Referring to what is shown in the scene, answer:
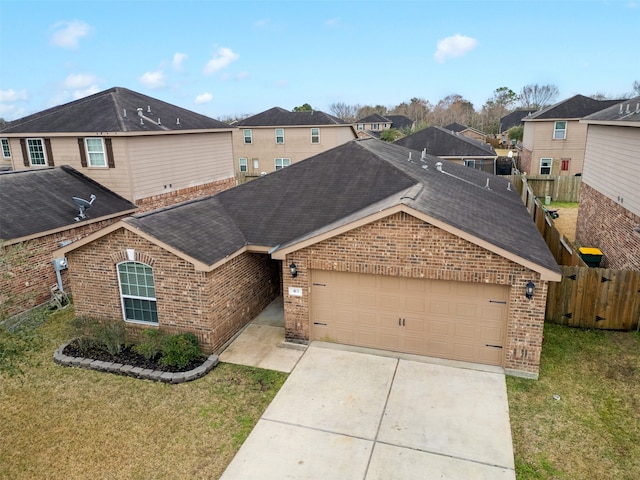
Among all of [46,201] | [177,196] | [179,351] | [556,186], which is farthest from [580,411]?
[556,186]

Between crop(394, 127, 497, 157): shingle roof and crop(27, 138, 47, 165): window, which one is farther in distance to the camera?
crop(394, 127, 497, 157): shingle roof

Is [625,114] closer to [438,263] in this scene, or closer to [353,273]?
[438,263]

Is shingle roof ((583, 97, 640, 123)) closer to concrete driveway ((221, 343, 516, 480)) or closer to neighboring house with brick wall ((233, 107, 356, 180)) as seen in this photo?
concrete driveway ((221, 343, 516, 480))

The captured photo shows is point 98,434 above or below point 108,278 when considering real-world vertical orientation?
below

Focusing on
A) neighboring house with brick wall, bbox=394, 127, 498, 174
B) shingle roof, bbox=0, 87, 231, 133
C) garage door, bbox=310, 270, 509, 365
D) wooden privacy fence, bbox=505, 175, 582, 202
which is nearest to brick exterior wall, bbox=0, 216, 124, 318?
shingle roof, bbox=0, 87, 231, 133

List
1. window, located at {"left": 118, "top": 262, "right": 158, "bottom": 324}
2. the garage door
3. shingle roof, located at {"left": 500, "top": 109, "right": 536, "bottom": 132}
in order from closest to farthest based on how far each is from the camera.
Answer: the garage door, window, located at {"left": 118, "top": 262, "right": 158, "bottom": 324}, shingle roof, located at {"left": 500, "top": 109, "right": 536, "bottom": 132}

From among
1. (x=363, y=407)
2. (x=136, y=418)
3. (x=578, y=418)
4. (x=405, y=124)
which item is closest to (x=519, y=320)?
(x=578, y=418)

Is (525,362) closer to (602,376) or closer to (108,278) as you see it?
(602,376)
